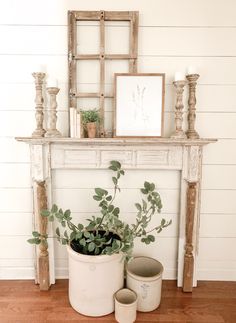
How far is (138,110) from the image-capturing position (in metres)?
1.87

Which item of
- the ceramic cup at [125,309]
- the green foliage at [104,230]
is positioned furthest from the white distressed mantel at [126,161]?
the ceramic cup at [125,309]

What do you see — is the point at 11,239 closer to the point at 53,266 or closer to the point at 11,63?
the point at 53,266

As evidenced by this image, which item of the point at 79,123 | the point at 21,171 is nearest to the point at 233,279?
the point at 79,123

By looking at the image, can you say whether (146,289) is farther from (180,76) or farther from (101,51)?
(101,51)

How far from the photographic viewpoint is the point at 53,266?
2.03 metres

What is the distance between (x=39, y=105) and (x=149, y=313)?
1454 millimetres

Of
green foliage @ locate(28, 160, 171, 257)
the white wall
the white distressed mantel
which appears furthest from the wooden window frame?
green foliage @ locate(28, 160, 171, 257)

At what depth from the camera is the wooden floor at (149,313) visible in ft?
5.64

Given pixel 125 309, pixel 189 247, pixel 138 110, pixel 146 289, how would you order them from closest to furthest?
pixel 125 309 < pixel 146 289 < pixel 138 110 < pixel 189 247

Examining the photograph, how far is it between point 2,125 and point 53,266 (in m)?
1.03

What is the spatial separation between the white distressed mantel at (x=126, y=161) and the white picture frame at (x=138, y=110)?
84mm

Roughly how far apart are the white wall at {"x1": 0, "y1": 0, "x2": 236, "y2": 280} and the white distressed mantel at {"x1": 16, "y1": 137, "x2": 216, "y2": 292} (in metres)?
0.09

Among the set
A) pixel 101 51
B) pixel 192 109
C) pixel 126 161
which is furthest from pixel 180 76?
pixel 126 161

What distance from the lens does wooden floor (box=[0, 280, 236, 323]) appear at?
1.72 m
